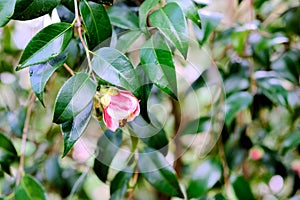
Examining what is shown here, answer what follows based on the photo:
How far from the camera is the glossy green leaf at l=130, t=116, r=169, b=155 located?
0.56 m

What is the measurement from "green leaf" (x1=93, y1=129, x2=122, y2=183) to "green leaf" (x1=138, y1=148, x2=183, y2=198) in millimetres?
59

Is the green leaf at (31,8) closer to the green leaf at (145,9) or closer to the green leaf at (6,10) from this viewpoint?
the green leaf at (6,10)

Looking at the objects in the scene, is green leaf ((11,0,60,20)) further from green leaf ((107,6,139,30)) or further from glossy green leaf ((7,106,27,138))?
glossy green leaf ((7,106,27,138))

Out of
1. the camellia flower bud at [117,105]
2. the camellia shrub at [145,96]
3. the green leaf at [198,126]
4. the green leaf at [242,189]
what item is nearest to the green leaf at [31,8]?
the camellia shrub at [145,96]

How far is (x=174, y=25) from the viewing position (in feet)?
1.66

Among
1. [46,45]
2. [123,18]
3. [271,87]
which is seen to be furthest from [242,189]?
[46,45]

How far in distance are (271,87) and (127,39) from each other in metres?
0.36

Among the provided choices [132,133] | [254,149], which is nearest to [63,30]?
[132,133]

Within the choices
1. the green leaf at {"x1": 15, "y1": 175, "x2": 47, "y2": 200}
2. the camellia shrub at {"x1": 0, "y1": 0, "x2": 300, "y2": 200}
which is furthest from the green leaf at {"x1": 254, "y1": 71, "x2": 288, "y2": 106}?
the green leaf at {"x1": 15, "y1": 175, "x2": 47, "y2": 200}

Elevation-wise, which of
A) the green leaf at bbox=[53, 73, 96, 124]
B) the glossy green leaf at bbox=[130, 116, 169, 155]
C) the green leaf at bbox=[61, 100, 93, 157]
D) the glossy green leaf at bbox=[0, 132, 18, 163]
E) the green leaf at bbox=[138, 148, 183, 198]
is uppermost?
the green leaf at bbox=[53, 73, 96, 124]

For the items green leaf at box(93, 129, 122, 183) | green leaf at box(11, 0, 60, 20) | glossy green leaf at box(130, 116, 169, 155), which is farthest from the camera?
green leaf at box(93, 129, 122, 183)

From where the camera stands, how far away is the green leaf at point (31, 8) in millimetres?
451

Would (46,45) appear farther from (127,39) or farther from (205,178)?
(205,178)

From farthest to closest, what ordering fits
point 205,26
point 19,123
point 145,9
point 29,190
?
point 19,123
point 205,26
point 29,190
point 145,9
